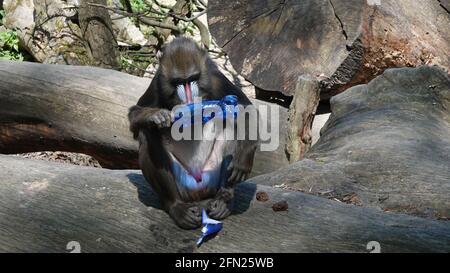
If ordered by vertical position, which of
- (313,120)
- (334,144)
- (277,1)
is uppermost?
(277,1)

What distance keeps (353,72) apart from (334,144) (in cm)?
136

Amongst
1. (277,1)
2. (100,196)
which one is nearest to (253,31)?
(277,1)

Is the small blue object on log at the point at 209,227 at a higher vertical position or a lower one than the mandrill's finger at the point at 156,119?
lower

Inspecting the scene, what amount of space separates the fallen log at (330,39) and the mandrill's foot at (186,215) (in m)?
2.94

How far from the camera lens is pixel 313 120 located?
579 cm

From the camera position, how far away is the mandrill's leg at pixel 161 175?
3.18 meters

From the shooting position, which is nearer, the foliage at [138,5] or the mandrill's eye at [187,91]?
the mandrill's eye at [187,91]

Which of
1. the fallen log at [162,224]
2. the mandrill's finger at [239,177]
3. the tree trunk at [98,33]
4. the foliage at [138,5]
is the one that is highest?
the mandrill's finger at [239,177]

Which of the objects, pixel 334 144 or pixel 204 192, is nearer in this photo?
pixel 204 192

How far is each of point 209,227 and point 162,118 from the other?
1.83ft

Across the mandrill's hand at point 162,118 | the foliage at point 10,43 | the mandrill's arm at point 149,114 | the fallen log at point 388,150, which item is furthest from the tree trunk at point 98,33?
the mandrill's hand at point 162,118

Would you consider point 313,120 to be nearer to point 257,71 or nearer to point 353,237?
point 257,71

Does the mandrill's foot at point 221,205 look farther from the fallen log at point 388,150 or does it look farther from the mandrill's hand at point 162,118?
the fallen log at point 388,150

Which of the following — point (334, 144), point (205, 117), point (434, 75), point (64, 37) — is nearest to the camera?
point (205, 117)
